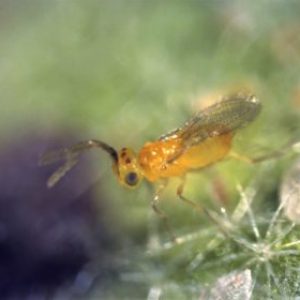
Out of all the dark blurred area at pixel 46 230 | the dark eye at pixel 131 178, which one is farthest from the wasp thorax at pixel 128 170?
the dark blurred area at pixel 46 230

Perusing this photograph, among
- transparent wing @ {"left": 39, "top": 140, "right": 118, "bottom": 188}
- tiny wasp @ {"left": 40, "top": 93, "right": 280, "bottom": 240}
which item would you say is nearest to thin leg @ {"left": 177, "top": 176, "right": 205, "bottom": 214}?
tiny wasp @ {"left": 40, "top": 93, "right": 280, "bottom": 240}

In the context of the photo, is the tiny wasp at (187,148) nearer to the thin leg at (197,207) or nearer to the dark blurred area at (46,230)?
the thin leg at (197,207)

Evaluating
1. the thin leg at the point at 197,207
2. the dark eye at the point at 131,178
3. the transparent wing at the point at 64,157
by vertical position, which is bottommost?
the thin leg at the point at 197,207

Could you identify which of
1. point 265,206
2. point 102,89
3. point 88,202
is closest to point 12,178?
point 88,202

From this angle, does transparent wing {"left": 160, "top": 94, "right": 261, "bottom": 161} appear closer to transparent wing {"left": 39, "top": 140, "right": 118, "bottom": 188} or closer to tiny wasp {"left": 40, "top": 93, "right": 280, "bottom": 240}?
tiny wasp {"left": 40, "top": 93, "right": 280, "bottom": 240}

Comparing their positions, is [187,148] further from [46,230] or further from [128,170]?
[46,230]
